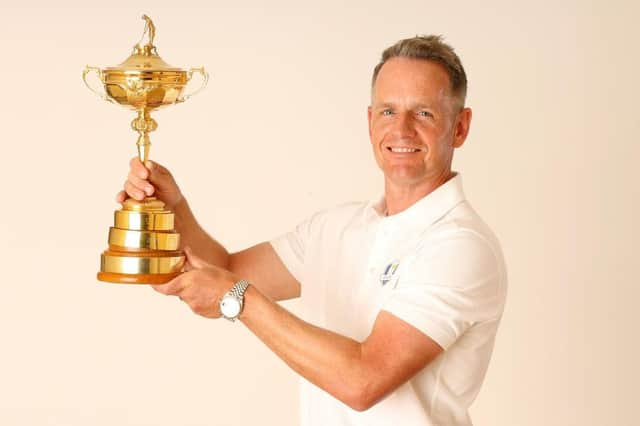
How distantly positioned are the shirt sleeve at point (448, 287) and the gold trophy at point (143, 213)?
0.56 metres

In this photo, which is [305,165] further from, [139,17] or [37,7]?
[37,7]

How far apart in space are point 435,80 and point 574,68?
1.65 meters

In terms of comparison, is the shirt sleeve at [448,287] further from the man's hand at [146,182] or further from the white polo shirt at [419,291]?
the man's hand at [146,182]

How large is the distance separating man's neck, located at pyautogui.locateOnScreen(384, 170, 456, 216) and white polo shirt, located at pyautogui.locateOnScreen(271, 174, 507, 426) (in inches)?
1.8

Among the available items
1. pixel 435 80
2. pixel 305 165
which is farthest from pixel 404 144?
pixel 305 165

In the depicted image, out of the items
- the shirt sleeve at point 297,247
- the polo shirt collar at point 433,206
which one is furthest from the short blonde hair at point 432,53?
the shirt sleeve at point 297,247

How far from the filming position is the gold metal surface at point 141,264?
312 centimetres

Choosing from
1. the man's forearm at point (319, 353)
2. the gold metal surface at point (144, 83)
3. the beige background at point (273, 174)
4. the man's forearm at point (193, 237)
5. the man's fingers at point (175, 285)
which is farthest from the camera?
the beige background at point (273, 174)

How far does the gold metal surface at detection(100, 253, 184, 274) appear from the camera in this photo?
3116mm

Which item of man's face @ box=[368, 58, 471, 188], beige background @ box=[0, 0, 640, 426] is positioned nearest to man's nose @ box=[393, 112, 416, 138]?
man's face @ box=[368, 58, 471, 188]

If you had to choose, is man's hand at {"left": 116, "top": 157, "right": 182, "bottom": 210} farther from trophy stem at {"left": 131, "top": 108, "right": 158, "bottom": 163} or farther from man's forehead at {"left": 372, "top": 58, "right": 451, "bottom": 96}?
man's forehead at {"left": 372, "top": 58, "right": 451, "bottom": 96}

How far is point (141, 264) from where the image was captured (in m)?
3.13

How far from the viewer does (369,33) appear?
480 centimetres

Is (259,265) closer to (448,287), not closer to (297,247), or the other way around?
(297,247)
